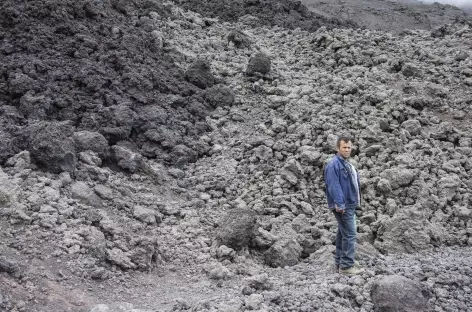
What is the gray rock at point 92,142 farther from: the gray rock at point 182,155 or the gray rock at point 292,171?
the gray rock at point 292,171

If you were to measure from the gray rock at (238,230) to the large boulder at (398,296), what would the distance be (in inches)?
71.8

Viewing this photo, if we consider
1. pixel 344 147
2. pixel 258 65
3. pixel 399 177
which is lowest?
pixel 399 177

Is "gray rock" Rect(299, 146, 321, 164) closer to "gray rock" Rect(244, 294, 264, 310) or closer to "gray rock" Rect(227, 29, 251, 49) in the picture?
"gray rock" Rect(244, 294, 264, 310)

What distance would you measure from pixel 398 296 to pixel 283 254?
5.33ft

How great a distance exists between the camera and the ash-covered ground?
15.8ft

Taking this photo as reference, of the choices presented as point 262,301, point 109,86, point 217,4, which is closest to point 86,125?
point 109,86

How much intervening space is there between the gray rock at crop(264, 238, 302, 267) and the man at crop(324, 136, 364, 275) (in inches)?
31.3

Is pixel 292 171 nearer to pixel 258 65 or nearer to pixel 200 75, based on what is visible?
pixel 200 75

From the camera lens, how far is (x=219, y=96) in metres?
9.55

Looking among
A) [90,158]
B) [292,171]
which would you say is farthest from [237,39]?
[90,158]

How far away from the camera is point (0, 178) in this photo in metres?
5.44

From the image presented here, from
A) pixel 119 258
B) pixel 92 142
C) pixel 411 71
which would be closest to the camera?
pixel 119 258

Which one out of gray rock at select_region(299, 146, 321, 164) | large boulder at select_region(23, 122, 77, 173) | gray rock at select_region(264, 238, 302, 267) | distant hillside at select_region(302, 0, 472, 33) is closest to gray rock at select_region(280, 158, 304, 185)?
gray rock at select_region(299, 146, 321, 164)

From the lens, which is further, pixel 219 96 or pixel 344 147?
pixel 219 96
